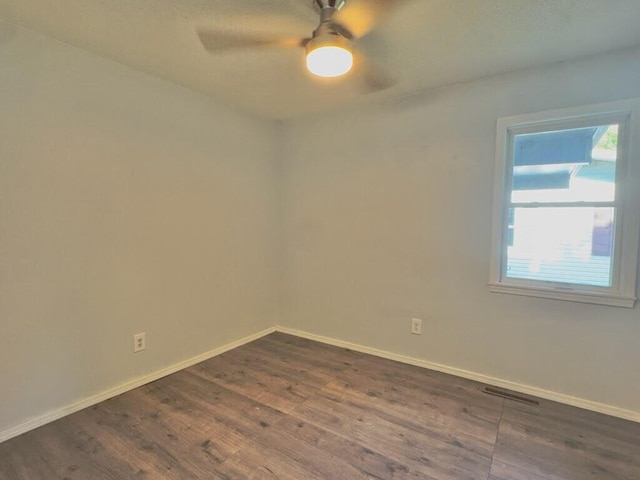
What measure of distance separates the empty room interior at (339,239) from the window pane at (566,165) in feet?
0.05

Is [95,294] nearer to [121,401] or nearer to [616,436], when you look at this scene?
[121,401]

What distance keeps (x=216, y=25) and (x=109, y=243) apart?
154cm

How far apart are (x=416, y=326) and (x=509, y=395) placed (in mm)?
803

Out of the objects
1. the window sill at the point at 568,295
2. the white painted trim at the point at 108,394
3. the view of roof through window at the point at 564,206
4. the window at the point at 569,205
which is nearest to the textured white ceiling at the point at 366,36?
the window at the point at 569,205

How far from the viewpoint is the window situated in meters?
2.09

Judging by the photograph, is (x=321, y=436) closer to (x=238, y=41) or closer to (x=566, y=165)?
(x=238, y=41)

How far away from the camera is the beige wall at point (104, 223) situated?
1.89 m

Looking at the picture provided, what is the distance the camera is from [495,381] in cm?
254

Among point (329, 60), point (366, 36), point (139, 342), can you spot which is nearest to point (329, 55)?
point (329, 60)

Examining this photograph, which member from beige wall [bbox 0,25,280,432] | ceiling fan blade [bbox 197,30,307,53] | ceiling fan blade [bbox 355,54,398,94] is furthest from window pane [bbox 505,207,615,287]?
beige wall [bbox 0,25,280,432]

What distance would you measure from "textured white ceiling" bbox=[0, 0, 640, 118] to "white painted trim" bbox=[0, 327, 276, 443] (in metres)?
2.24

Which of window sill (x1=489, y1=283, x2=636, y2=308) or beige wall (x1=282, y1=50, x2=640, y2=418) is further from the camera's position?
beige wall (x1=282, y1=50, x2=640, y2=418)

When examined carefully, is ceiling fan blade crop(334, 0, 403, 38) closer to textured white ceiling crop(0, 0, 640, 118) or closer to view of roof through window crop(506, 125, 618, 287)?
textured white ceiling crop(0, 0, 640, 118)

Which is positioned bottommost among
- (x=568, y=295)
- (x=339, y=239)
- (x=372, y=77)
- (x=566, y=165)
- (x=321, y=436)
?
(x=321, y=436)
